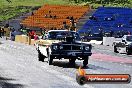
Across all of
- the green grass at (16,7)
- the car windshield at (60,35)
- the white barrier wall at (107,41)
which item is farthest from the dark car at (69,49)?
the green grass at (16,7)

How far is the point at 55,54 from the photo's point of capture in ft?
66.3

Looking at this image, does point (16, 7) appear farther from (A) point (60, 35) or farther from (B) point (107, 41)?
(A) point (60, 35)

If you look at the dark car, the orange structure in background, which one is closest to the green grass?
the orange structure in background

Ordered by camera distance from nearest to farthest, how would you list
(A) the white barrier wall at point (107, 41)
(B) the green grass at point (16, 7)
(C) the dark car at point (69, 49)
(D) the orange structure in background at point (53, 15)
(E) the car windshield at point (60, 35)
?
(C) the dark car at point (69, 49) → (E) the car windshield at point (60, 35) → (A) the white barrier wall at point (107, 41) → (D) the orange structure in background at point (53, 15) → (B) the green grass at point (16, 7)

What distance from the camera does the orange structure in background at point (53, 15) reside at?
83312 millimetres

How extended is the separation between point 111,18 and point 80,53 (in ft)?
191

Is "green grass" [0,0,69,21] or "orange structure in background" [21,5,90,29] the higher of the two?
"orange structure in background" [21,5,90,29]

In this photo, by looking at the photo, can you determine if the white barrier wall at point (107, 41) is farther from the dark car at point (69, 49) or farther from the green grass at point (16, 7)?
the green grass at point (16, 7)

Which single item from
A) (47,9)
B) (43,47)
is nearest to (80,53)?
(43,47)

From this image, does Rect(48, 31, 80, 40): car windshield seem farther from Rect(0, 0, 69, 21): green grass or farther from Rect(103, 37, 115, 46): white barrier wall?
Rect(0, 0, 69, 21): green grass

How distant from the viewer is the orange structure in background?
83.3m

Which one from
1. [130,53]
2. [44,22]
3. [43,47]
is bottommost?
[44,22]

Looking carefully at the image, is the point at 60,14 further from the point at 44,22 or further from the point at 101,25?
the point at 101,25

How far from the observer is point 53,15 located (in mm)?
88562
